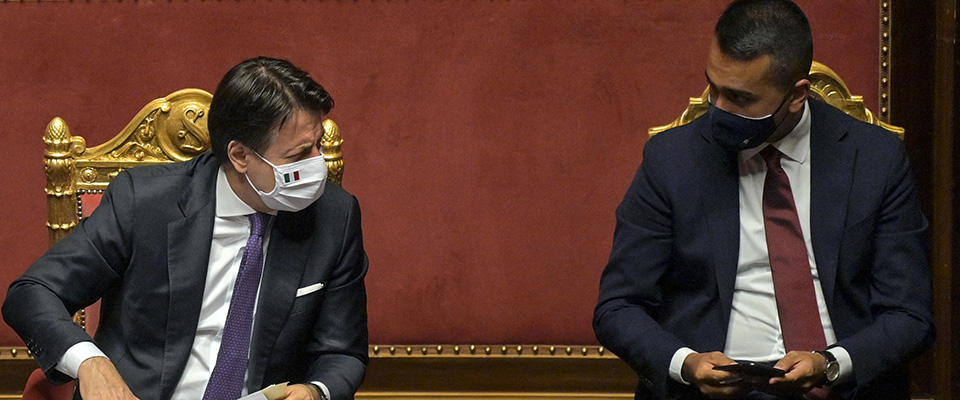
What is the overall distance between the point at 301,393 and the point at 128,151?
952 mm

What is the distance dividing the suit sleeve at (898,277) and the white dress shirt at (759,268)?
0.12 m

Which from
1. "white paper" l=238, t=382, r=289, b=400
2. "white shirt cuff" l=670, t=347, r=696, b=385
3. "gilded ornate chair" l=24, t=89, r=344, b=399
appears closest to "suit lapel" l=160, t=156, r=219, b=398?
"white paper" l=238, t=382, r=289, b=400

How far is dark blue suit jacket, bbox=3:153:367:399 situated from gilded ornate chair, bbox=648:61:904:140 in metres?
0.97

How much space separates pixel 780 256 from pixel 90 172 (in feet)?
5.73

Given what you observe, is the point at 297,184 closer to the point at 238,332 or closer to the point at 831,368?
the point at 238,332

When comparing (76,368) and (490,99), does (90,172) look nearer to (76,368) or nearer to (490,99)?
(76,368)

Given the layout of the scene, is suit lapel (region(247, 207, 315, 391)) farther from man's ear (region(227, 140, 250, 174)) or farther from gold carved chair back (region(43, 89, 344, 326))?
gold carved chair back (region(43, 89, 344, 326))

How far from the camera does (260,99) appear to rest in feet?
7.94

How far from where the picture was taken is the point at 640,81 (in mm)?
3742

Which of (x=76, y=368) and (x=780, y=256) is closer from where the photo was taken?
(x=76, y=368)

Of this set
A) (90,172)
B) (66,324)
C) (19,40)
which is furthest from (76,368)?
(19,40)

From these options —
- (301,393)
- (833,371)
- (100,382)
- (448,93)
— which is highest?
(448,93)

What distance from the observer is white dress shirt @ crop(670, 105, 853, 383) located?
254 cm

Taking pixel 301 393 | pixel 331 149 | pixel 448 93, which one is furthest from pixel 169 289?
pixel 448 93
